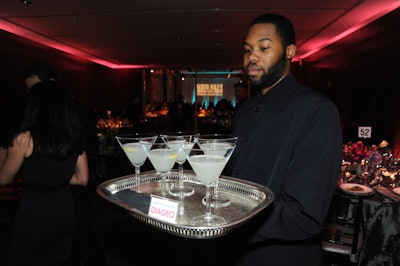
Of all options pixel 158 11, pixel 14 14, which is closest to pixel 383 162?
pixel 158 11

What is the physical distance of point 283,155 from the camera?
1.19 m

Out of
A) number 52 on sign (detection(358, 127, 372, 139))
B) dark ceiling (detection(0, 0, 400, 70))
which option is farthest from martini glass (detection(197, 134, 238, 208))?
dark ceiling (detection(0, 0, 400, 70))

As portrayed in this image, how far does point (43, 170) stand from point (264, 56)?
5.08 feet

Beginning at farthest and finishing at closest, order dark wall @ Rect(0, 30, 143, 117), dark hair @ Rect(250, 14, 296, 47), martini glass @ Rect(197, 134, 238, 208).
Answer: dark wall @ Rect(0, 30, 143, 117) → dark hair @ Rect(250, 14, 296, 47) → martini glass @ Rect(197, 134, 238, 208)

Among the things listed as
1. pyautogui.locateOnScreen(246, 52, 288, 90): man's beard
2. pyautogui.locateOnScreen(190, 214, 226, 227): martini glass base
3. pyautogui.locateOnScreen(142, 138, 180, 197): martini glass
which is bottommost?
pyautogui.locateOnScreen(190, 214, 226, 227): martini glass base

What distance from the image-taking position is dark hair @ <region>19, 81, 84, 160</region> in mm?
1874

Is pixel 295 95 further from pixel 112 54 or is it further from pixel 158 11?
pixel 112 54

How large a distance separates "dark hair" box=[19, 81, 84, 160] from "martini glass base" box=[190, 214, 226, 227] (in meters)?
1.30

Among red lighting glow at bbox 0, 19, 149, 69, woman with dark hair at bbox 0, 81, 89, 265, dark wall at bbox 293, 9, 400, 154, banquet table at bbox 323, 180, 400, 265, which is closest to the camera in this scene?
woman with dark hair at bbox 0, 81, 89, 265

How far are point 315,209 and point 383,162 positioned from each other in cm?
281

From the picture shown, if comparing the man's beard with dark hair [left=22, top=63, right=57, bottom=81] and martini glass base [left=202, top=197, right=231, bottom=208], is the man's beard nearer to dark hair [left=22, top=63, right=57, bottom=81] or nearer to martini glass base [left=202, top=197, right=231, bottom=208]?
martini glass base [left=202, top=197, right=231, bottom=208]

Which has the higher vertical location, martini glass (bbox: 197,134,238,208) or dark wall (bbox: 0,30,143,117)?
dark wall (bbox: 0,30,143,117)

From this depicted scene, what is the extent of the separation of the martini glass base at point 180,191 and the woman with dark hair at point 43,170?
0.96m

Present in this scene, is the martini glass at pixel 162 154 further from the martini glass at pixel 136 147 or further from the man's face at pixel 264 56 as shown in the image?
the man's face at pixel 264 56
